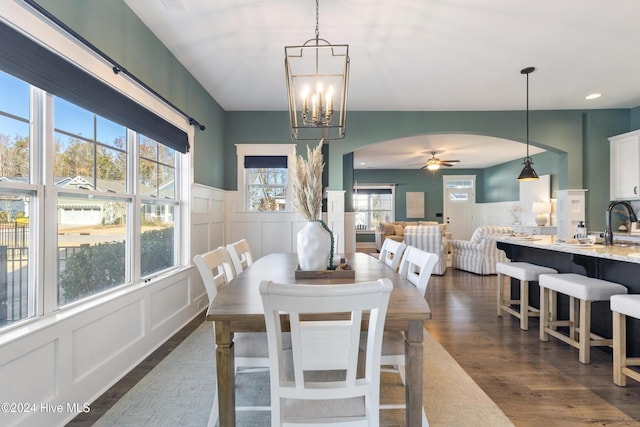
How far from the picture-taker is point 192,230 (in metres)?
3.42

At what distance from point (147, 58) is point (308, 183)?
6.40 feet

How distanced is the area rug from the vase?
87 centimetres

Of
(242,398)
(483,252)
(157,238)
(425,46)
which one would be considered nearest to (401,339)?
(242,398)

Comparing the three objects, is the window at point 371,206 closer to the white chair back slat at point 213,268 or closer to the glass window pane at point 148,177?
the glass window pane at point 148,177

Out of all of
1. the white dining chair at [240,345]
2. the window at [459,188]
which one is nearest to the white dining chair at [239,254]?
the white dining chair at [240,345]

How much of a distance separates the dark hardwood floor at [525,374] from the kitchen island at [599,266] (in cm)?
24

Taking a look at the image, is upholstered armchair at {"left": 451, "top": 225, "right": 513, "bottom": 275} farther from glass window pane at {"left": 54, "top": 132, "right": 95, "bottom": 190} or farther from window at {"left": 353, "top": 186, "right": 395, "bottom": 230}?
glass window pane at {"left": 54, "top": 132, "right": 95, "bottom": 190}

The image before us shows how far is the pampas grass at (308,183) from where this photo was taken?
1.67 meters

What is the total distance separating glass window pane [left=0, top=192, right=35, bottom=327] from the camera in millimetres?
1482

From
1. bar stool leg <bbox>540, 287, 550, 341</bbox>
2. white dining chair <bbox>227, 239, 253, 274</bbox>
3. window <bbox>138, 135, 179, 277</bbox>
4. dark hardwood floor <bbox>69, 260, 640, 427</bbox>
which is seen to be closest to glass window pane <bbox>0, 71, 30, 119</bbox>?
window <bbox>138, 135, 179, 277</bbox>

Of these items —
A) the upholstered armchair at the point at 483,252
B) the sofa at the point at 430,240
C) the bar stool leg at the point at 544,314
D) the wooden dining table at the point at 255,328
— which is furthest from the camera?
the sofa at the point at 430,240

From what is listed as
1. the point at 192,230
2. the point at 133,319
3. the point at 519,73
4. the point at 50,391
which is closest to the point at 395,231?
the point at 519,73

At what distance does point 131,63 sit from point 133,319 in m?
1.92

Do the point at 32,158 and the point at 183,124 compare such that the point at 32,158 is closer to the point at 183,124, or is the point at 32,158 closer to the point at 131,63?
the point at 131,63
